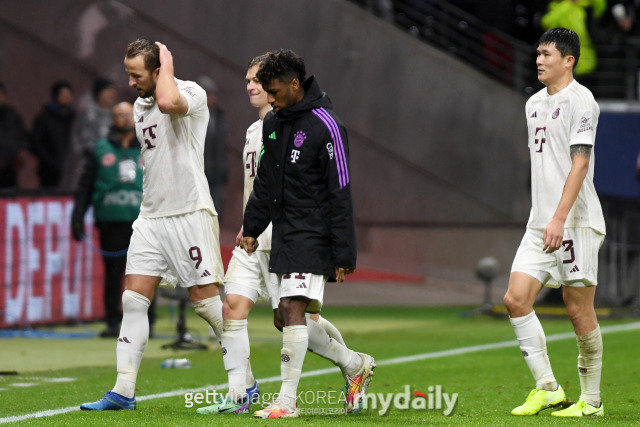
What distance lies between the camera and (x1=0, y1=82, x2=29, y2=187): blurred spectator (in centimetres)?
1661

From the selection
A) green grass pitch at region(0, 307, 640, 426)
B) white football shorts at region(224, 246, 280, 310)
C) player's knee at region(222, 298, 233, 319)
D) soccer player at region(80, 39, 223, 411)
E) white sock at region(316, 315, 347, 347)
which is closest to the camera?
green grass pitch at region(0, 307, 640, 426)

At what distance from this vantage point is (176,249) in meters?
8.06

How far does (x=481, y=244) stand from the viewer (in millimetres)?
20562

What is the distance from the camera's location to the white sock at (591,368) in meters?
7.80

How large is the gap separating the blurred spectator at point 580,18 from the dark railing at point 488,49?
0.38 meters

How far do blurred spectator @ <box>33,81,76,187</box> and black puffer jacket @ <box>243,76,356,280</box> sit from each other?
10505 millimetres

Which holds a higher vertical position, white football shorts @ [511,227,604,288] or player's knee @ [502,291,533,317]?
white football shorts @ [511,227,604,288]

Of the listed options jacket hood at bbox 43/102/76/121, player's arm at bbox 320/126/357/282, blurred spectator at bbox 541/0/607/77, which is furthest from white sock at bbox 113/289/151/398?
blurred spectator at bbox 541/0/607/77

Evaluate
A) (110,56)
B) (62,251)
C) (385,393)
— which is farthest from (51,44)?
(385,393)

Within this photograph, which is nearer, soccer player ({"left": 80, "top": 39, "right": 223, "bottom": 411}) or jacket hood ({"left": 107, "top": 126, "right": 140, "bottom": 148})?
soccer player ({"left": 80, "top": 39, "right": 223, "bottom": 411})

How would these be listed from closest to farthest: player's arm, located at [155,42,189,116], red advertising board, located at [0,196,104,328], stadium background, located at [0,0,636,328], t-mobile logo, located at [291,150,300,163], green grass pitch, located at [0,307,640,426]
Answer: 1. t-mobile logo, located at [291,150,300,163]
2. green grass pitch, located at [0,307,640,426]
3. player's arm, located at [155,42,189,116]
4. red advertising board, located at [0,196,104,328]
5. stadium background, located at [0,0,636,328]

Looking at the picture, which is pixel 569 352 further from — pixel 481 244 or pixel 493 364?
pixel 481 244

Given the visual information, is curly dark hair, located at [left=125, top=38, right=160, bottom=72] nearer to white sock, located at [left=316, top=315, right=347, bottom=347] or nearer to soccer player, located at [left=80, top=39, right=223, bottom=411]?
soccer player, located at [left=80, top=39, right=223, bottom=411]

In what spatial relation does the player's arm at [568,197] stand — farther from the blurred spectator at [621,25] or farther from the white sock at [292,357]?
the blurred spectator at [621,25]
